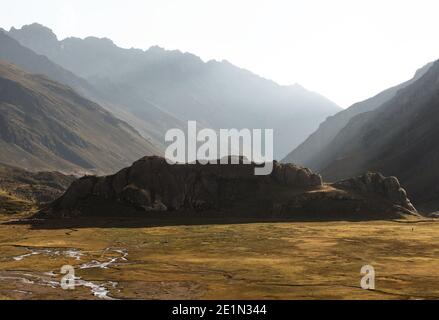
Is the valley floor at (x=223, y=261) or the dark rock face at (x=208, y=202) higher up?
the dark rock face at (x=208, y=202)

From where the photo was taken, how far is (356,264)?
96125 millimetres

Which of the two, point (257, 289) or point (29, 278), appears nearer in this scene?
point (257, 289)

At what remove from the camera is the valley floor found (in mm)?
72688

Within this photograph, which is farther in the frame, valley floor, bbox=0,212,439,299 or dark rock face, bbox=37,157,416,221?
dark rock face, bbox=37,157,416,221

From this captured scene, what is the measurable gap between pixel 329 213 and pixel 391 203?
25181mm

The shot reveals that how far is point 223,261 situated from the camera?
99.9 m

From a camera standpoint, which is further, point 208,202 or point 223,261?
point 208,202

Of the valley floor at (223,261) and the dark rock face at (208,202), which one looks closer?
the valley floor at (223,261)

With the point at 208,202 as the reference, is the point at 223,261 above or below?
below

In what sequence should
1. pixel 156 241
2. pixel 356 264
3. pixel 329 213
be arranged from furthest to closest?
pixel 329 213 → pixel 156 241 → pixel 356 264

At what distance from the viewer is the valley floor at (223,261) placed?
72688 millimetres

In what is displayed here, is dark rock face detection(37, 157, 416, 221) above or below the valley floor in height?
above
